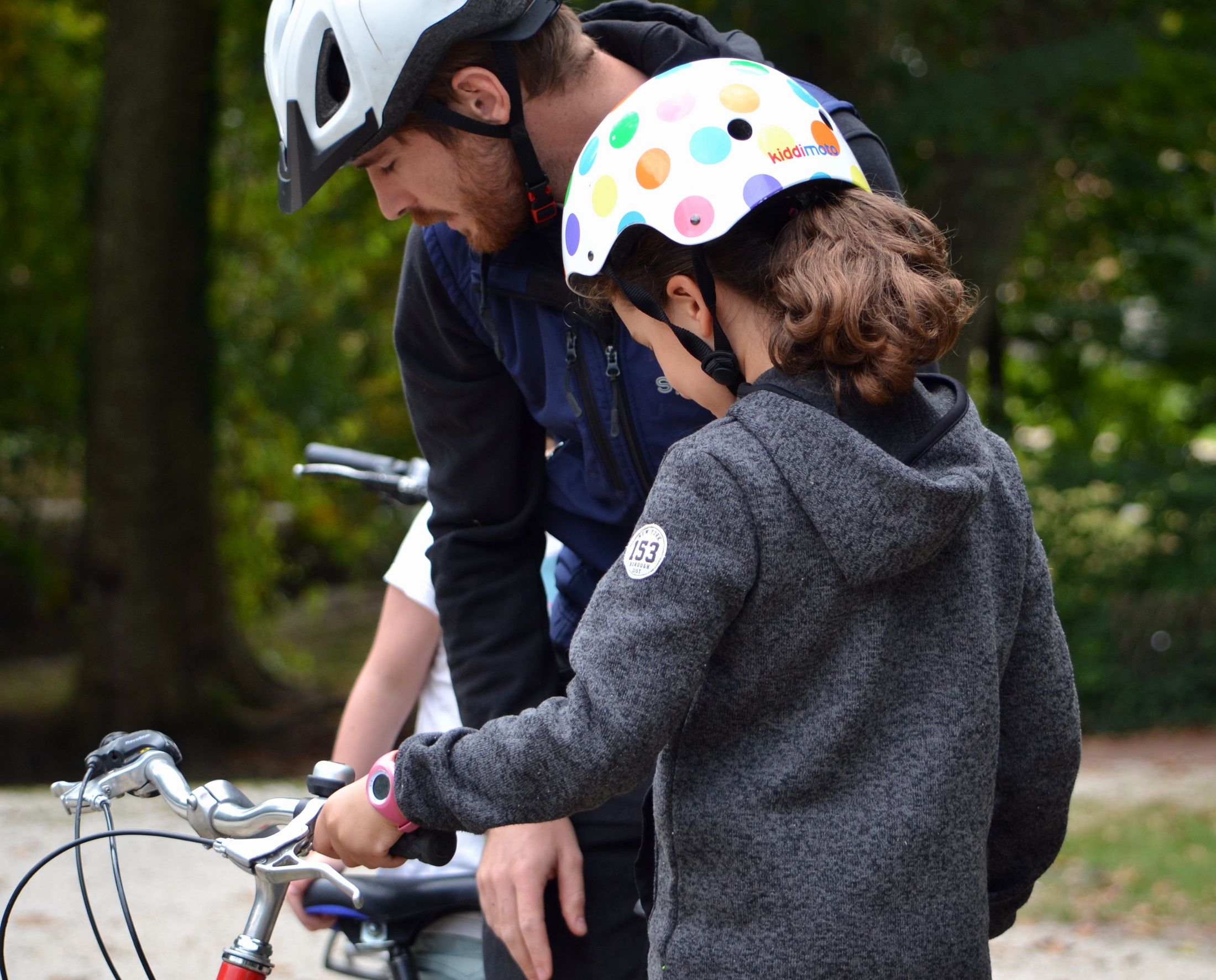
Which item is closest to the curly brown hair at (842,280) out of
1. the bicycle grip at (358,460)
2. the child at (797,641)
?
the child at (797,641)

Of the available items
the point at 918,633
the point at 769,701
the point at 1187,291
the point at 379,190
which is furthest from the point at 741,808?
the point at 1187,291

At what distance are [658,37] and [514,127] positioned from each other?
278 mm

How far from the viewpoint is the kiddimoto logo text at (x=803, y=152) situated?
1693mm

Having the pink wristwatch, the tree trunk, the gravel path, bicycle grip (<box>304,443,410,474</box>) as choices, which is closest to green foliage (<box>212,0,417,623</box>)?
the tree trunk

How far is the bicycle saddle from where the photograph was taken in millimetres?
2240

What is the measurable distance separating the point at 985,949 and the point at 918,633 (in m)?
0.39

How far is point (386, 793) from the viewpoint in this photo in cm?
163

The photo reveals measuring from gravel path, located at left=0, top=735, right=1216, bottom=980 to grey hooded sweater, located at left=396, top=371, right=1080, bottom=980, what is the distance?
142 inches

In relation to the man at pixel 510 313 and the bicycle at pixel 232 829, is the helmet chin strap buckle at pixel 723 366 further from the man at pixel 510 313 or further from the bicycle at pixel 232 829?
the bicycle at pixel 232 829

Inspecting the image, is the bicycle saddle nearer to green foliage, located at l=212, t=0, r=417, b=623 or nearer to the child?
the child

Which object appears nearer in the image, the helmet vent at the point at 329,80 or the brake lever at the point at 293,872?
the brake lever at the point at 293,872

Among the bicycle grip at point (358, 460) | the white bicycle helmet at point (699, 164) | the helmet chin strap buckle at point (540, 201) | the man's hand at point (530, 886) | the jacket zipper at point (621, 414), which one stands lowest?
the man's hand at point (530, 886)

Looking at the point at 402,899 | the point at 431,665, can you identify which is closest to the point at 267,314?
the point at 431,665

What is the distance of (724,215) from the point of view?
5.49 ft
